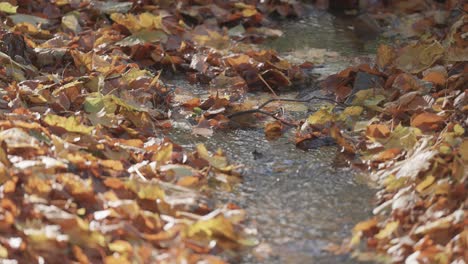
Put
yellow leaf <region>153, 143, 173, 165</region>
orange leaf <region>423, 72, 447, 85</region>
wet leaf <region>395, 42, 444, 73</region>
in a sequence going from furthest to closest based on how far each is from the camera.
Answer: wet leaf <region>395, 42, 444, 73</region> → orange leaf <region>423, 72, 447, 85</region> → yellow leaf <region>153, 143, 173, 165</region>

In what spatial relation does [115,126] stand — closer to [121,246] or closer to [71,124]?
[71,124]

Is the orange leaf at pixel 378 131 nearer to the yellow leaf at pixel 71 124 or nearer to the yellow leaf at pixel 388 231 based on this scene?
the yellow leaf at pixel 388 231

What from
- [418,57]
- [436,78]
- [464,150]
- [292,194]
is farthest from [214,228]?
[418,57]

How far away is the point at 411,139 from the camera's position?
2771 millimetres

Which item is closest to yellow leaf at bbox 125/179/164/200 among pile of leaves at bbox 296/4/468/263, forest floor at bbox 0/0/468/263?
forest floor at bbox 0/0/468/263

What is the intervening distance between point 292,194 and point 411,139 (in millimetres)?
447

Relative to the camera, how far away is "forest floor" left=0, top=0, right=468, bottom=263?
2.23 m

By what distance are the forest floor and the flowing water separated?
0.18ft

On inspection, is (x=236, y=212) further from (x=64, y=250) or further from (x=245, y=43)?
(x=245, y=43)

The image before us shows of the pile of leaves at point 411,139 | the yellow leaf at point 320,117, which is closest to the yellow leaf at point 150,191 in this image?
the pile of leaves at point 411,139

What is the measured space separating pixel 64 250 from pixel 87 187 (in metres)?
0.25

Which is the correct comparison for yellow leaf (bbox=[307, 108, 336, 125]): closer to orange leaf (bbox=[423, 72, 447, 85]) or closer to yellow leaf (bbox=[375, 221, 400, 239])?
orange leaf (bbox=[423, 72, 447, 85])

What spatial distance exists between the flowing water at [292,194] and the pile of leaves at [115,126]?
0.08m

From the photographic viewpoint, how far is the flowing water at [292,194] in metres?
2.33
